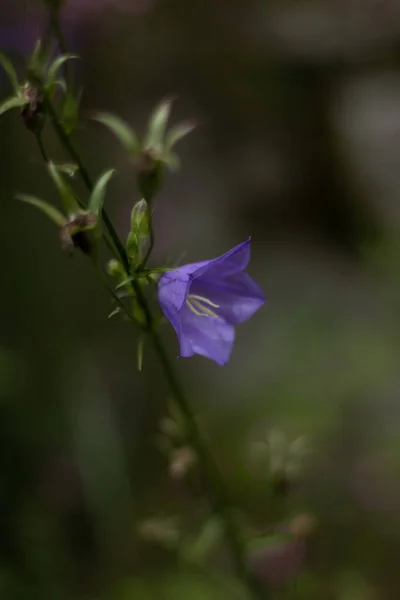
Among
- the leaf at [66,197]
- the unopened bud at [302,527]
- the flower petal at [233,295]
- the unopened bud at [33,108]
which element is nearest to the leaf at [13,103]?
the unopened bud at [33,108]

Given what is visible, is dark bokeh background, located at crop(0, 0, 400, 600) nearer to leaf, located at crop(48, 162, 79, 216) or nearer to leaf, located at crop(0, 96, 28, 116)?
leaf, located at crop(48, 162, 79, 216)

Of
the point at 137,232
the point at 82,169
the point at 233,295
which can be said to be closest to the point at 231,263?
the point at 233,295

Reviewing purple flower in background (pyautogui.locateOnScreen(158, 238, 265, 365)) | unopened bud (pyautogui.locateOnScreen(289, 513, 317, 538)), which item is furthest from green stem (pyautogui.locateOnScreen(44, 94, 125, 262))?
unopened bud (pyautogui.locateOnScreen(289, 513, 317, 538))

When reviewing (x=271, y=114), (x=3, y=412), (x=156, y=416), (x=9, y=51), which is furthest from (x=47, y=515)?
(x=271, y=114)

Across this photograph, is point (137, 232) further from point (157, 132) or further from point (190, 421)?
point (190, 421)

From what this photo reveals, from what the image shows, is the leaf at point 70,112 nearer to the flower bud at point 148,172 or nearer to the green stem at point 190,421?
the green stem at point 190,421

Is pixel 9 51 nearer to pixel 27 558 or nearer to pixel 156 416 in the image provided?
pixel 156 416
